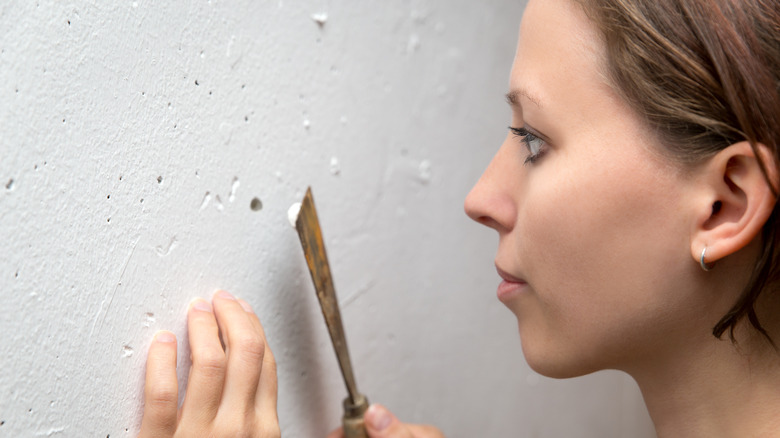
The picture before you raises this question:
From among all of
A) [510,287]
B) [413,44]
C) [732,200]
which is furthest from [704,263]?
[413,44]

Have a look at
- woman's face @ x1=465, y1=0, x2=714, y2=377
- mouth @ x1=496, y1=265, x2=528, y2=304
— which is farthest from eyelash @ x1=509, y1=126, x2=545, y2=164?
mouth @ x1=496, y1=265, x2=528, y2=304

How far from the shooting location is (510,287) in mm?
592

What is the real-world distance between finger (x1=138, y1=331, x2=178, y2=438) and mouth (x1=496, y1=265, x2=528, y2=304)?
28 centimetres

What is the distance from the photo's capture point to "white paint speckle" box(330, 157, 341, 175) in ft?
2.35

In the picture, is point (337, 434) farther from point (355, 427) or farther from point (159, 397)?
point (159, 397)

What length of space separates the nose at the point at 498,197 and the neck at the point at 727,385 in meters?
0.18

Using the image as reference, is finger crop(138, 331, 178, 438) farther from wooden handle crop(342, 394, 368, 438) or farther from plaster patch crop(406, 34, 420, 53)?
plaster patch crop(406, 34, 420, 53)

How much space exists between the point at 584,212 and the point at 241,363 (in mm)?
288

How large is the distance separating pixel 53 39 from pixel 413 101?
47 centimetres

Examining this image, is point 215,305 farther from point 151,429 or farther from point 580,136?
point 580,136

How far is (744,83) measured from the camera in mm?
464

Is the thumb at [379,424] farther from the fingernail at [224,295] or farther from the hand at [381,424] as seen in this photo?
the fingernail at [224,295]

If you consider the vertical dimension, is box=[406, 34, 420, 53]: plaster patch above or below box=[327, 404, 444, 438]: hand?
above

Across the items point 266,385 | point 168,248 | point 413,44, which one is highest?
point 413,44
